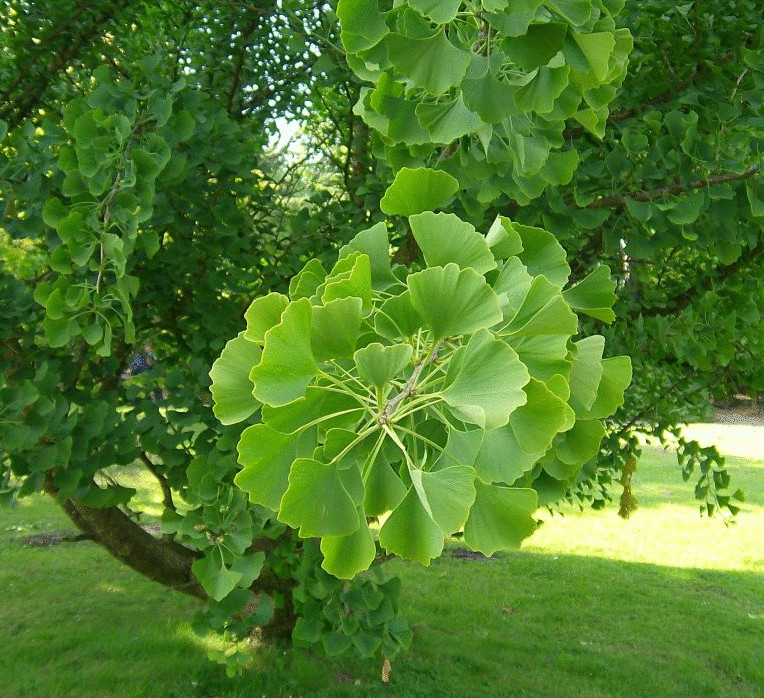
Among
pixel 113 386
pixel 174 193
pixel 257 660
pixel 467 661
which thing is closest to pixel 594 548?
pixel 467 661

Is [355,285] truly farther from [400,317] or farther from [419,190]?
[419,190]

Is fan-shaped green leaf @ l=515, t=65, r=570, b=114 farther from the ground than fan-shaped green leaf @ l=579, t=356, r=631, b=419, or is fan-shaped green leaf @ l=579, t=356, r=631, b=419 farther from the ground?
fan-shaped green leaf @ l=515, t=65, r=570, b=114

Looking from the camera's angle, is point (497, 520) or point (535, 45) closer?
point (497, 520)

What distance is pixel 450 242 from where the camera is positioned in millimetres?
739

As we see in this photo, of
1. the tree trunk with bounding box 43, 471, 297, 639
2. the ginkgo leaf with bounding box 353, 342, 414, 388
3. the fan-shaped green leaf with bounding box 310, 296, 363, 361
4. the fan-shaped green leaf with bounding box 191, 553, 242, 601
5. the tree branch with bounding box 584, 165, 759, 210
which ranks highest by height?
the tree branch with bounding box 584, 165, 759, 210

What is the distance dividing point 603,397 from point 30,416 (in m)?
1.92

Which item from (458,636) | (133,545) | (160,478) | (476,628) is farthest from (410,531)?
(476,628)

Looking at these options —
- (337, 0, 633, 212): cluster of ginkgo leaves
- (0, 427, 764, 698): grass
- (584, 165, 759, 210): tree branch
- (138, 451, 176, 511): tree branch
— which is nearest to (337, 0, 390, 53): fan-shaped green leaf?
(337, 0, 633, 212): cluster of ginkgo leaves

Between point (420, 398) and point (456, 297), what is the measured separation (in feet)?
0.29

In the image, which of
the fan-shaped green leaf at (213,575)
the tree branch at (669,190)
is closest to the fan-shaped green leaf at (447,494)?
the fan-shaped green leaf at (213,575)

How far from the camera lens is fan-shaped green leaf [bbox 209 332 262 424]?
2.48ft

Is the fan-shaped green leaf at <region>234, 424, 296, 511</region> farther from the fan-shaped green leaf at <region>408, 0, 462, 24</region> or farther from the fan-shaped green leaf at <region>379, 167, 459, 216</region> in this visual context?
the fan-shaped green leaf at <region>408, 0, 462, 24</region>

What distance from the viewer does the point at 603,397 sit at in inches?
31.6

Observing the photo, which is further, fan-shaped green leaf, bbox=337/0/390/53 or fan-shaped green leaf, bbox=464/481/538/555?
fan-shaped green leaf, bbox=337/0/390/53
